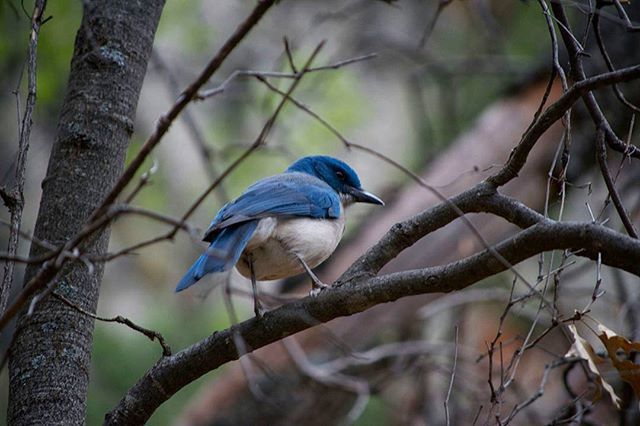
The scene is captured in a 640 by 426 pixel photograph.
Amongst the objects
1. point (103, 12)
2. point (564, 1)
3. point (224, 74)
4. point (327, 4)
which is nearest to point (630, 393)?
point (564, 1)

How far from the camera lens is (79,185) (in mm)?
3178

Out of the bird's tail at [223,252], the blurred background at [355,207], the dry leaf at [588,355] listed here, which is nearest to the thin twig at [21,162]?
the bird's tail at [223,252]

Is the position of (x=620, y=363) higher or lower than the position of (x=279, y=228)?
lower

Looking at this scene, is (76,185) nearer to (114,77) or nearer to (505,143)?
(114,77)

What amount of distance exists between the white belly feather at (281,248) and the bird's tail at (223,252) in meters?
0.12

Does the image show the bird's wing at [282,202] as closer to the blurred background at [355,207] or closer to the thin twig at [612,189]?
the blurred background at [355,207]

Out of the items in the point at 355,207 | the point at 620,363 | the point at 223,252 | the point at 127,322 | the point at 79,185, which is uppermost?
the point at 355,207

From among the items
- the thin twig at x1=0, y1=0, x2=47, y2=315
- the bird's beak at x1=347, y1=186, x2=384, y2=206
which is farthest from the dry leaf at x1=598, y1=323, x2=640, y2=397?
the bird's beak at x1=347, y1=186, x2=384, y2=206

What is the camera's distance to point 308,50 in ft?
30.5

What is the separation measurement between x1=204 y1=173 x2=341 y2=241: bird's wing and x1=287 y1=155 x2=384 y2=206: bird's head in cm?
23

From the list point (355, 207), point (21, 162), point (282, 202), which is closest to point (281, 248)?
point (282, 202)

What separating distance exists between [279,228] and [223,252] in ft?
3.09

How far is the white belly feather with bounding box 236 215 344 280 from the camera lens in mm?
4105

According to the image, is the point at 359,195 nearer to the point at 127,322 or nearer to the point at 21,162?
the point at 127,322
